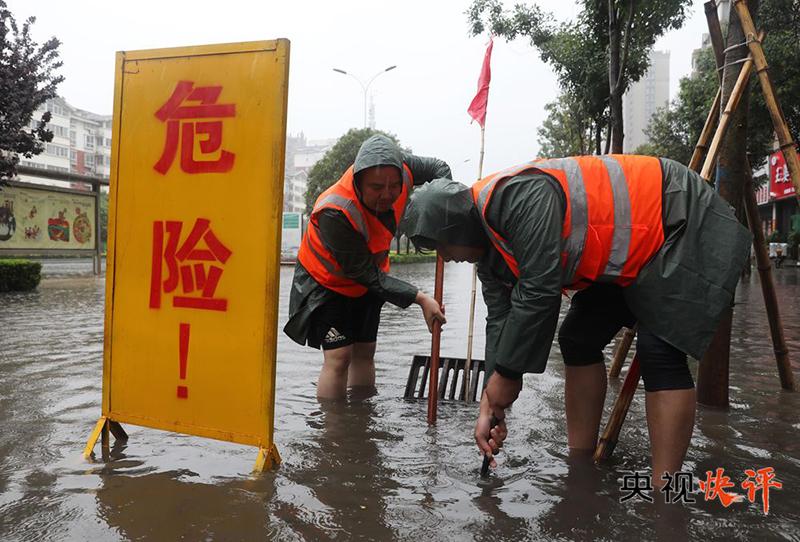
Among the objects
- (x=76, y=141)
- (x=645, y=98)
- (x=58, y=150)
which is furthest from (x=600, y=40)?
(x=645, y=98)

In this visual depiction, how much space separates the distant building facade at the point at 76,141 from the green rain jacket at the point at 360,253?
69.0 meters

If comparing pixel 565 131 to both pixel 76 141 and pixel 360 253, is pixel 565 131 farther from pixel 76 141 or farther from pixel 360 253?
pixel 76 141

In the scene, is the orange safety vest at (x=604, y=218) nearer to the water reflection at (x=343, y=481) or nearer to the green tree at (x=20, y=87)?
the water reflection at (x=343, y=481)

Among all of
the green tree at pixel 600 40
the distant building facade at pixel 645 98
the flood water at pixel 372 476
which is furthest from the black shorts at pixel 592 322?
the distant building facade at pixel 645 98

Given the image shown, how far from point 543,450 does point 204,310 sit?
1.59 meters

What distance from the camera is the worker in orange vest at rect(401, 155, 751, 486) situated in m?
2.08

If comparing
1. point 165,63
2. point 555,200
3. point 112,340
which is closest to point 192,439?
point 112,340

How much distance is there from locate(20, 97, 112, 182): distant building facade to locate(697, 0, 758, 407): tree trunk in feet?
229

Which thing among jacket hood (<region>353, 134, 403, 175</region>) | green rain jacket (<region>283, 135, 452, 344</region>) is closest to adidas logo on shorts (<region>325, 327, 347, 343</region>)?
green rain jacket (<region>283, 135, 452, 344</region>)

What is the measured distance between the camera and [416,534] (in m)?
2.04

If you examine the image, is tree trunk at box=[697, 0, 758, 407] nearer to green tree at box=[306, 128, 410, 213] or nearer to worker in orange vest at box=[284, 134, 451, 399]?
worker in orange vest at box=[284, 134, 451, 399]

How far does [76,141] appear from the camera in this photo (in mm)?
74062

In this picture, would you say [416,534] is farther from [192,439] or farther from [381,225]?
[381,225]

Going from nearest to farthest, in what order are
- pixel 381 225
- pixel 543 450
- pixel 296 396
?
1. pixel 543 450
2. pixel 381 225
3. pixel 296 396
